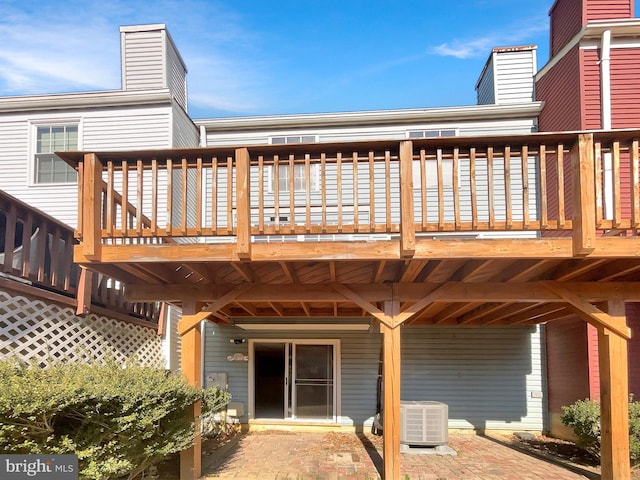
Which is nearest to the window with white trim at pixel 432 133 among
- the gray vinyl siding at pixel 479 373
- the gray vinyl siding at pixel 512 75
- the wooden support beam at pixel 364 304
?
the gray vinyl siding at pixel 512 75

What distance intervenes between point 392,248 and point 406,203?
483mm

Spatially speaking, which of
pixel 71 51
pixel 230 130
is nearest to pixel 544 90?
pixel 230 130

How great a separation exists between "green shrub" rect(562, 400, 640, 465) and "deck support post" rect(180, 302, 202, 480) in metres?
5.03

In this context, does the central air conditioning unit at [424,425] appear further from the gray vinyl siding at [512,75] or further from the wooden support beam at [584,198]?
the gray vinyl siding at [512,75]

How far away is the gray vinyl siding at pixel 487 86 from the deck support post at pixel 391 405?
22.9 ft

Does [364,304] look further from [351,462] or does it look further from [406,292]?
[351,462]

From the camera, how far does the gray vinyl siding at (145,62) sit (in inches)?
407

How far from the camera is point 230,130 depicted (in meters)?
10.6

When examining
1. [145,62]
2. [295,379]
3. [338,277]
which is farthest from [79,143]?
[338,277]

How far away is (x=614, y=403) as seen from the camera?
5.57 m

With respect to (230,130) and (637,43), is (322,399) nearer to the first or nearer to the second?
(230,130)

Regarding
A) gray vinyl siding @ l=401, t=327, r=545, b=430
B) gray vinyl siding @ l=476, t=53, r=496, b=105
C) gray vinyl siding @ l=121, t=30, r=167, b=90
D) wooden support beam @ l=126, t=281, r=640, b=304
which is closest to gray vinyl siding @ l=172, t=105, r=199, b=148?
gray vinyl siding @ l=121, t=30, r=167, b=90

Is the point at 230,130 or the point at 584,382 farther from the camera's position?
the point at 230,130

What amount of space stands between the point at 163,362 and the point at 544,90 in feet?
29.8
